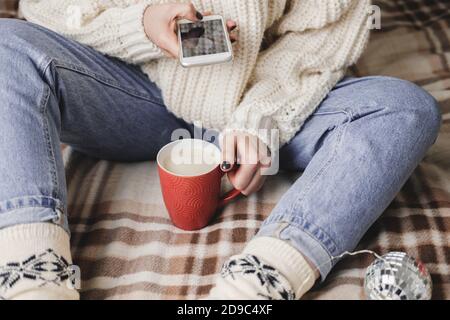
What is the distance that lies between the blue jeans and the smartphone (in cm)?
16

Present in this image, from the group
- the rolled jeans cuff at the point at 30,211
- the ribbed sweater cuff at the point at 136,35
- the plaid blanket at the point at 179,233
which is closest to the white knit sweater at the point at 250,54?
the ribbed sweater cuff at the point at 136,35

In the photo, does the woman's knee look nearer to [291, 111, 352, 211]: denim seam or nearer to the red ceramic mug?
[291, 111, 352, 211]: denim seam

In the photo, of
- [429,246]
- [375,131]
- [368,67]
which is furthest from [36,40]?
[368,67]

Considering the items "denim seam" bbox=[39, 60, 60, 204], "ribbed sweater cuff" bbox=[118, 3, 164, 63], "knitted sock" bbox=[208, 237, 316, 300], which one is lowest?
"knitted sock" bbox=[208, 237, 316, 300]

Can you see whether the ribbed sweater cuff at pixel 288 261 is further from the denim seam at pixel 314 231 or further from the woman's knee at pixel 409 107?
the woman's knee at pixel 409 107

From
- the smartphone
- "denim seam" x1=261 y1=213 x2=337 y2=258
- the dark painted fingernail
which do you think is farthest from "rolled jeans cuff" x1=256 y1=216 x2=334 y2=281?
the smartphone

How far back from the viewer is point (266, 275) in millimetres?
622

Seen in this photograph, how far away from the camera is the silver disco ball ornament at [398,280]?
62cm

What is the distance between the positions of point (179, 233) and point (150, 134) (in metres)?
0.18

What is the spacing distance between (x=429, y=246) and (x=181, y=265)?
1.06ft

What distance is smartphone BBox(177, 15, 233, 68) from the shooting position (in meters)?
0.73

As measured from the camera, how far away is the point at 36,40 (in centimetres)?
78

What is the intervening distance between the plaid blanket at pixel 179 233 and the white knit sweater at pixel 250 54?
0.43 feet

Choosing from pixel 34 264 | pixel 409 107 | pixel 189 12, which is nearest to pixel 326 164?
pixel 409 107
